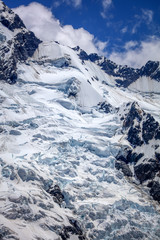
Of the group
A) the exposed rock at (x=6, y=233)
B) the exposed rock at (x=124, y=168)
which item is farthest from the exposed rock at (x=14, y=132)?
the exposed rock at (x=6, y=233)

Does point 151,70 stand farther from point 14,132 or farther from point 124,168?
point 14,132

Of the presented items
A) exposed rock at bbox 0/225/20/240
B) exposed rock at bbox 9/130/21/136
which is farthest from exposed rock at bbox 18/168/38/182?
exposed rock at bbox 9/130/21/136

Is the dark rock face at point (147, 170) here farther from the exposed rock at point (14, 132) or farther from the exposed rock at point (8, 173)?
the exposed rock at point (8, 173)

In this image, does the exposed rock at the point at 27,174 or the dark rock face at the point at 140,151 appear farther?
the dark rock face at the point at 140,151

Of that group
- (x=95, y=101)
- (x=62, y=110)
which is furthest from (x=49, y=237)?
(x=95, y=101)

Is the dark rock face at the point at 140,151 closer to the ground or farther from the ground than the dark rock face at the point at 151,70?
closer to the ground

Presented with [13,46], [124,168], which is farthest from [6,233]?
[13,46]
